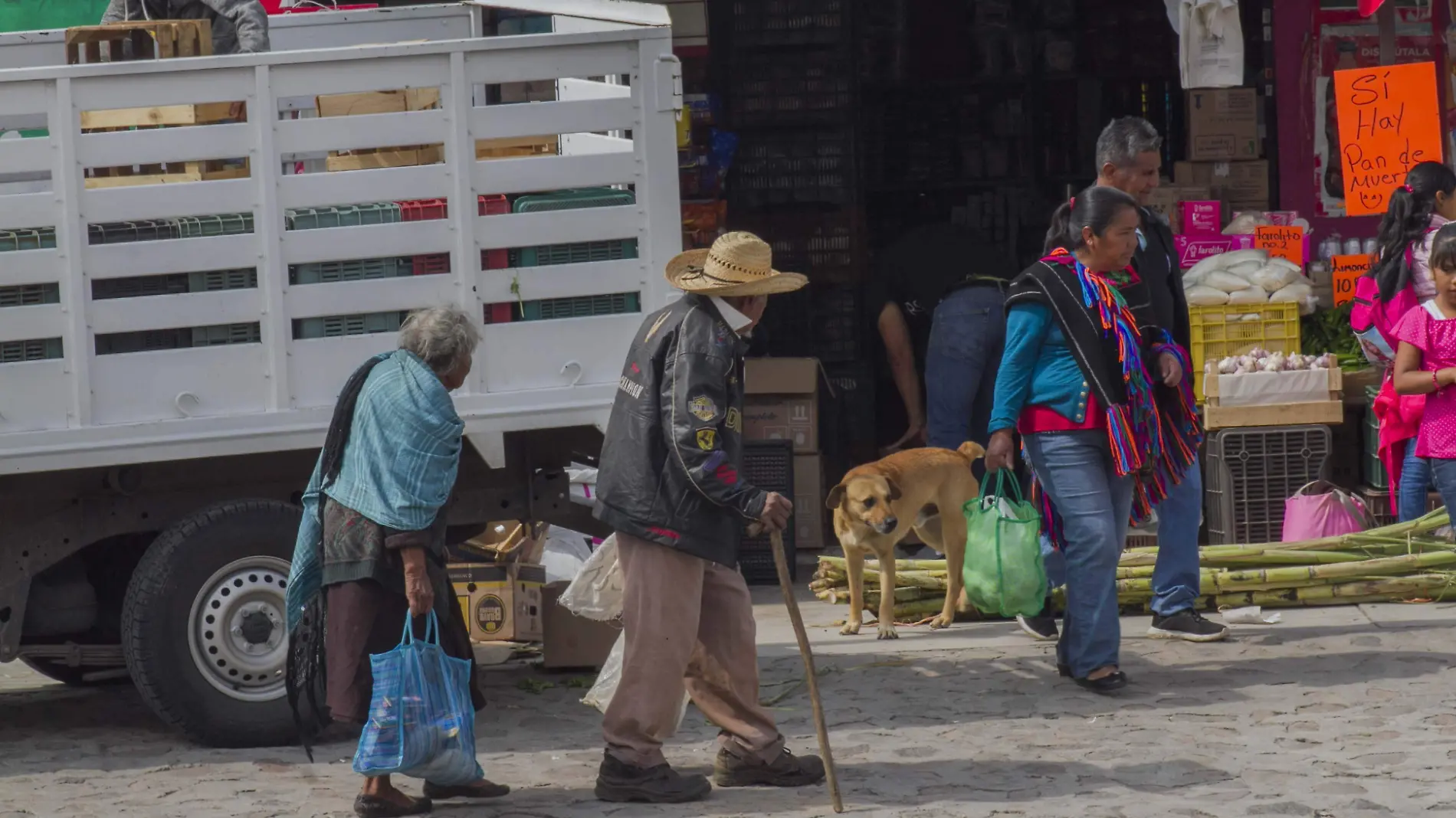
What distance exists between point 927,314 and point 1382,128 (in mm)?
2841

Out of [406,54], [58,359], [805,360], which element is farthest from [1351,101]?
[58,359]

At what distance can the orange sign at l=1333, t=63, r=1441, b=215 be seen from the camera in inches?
368

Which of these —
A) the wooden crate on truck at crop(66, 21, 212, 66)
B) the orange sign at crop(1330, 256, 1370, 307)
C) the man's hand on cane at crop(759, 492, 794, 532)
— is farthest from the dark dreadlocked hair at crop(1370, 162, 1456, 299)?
the wooden crate on truck at crop(66, 21, 212, 66)

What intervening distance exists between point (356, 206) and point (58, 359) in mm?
1201

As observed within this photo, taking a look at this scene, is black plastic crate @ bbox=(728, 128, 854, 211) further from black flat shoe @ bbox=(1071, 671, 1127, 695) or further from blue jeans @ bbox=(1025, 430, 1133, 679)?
black flat shoe @ bbox=(1071, 671, 1127, 695)

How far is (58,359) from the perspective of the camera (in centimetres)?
674

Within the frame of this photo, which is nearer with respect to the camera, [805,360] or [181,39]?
[181,39]

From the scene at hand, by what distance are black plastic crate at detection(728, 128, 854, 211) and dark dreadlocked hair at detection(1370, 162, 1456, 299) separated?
347 centimetres

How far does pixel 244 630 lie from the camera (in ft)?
22.6

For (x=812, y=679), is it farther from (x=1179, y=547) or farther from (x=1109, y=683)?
(x=1179, y=547)

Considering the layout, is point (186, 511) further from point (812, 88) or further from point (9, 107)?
point (812, 88)

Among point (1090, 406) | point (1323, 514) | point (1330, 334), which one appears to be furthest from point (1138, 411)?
point (1330, 334)

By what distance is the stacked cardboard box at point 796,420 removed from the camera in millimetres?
10523

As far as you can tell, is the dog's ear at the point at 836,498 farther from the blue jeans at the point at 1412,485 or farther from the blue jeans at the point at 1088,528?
the blue jeans at the point at 1412,485
